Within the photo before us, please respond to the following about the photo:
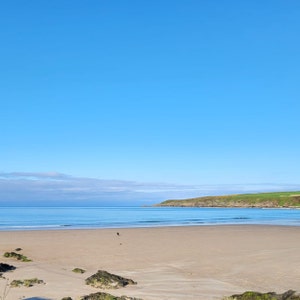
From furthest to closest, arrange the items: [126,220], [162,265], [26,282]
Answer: [126,220] < [162,265] < [26,282]

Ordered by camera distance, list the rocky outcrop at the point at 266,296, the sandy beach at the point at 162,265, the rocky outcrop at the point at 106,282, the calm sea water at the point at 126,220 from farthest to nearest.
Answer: the calm sea water at the point at 126,220 → the rocky outcrop at the point at 106,282 → the sandy beach at the point at 162,265 → the rocky outcrop at the point at 266,296

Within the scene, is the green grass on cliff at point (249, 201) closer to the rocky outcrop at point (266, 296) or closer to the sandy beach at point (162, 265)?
the sandy beach at point (162, 265)

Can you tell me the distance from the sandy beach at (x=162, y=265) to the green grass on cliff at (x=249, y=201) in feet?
344

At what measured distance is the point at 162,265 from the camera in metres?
15.8

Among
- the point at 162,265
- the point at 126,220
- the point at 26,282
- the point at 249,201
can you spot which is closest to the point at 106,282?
the point at 26,282

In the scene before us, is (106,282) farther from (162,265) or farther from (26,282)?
(162,265)

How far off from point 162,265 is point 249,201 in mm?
130010

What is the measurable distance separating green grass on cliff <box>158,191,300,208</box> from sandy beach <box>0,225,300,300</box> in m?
105

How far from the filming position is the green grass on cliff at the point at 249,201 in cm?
12617

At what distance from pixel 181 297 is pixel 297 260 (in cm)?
847

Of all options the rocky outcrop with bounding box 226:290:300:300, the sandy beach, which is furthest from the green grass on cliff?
the rocky outcrop with bounding box 226:290:300:300

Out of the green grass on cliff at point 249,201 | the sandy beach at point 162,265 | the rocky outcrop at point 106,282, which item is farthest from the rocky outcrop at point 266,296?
the green grass on cliff at point 249,201

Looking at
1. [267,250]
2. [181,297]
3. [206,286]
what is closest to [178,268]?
[206,286]

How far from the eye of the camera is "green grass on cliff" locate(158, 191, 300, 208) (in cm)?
12617
